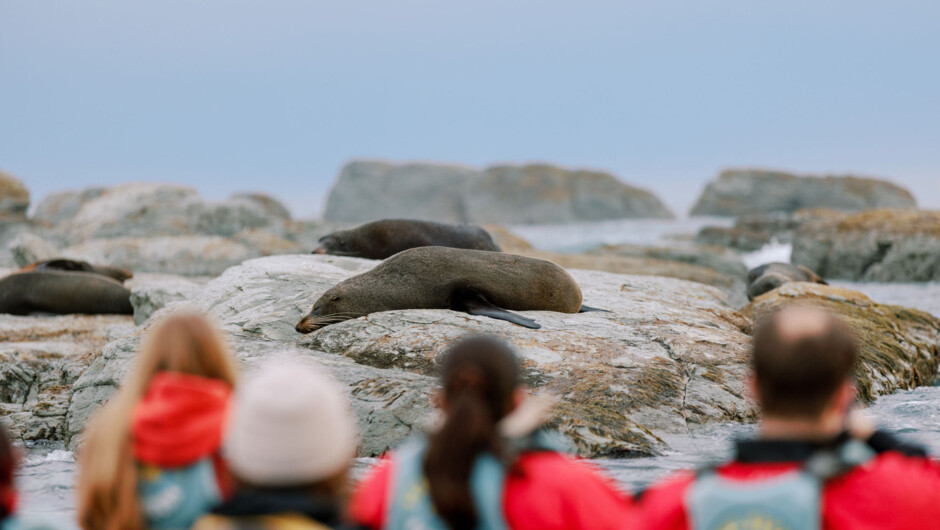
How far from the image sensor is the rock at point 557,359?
5297 millimetres

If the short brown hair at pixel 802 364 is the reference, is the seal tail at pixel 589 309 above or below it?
below

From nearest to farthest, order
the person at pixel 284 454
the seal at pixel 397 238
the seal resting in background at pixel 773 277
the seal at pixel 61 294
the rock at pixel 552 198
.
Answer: the person at pixel 284 454, the seal at pixel 61 294, the seal at pixel 397 238, the seal resting in background at pixel 773 277, the rock at pixel 552 198

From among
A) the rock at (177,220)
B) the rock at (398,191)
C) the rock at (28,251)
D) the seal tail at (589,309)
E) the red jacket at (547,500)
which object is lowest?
the rock at (398,191)

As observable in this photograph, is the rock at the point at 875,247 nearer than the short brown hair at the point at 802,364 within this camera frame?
No

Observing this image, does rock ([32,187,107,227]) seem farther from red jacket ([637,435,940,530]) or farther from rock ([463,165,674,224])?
rock ([463,165,674,224])

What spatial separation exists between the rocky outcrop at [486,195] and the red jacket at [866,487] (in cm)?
8327

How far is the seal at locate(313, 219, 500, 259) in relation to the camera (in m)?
11.9

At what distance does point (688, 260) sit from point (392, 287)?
41.2ft

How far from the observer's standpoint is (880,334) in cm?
836

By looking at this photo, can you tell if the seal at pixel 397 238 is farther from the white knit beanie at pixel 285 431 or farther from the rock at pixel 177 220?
the rock at pixel 177 220

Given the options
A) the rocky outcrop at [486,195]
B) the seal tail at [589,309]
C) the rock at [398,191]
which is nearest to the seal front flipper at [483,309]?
the seal tail at [589,309]

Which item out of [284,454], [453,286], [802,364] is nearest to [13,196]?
[453,286]

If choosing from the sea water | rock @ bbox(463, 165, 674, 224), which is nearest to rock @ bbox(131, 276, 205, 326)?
the sea water

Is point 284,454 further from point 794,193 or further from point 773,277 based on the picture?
point 794,193
